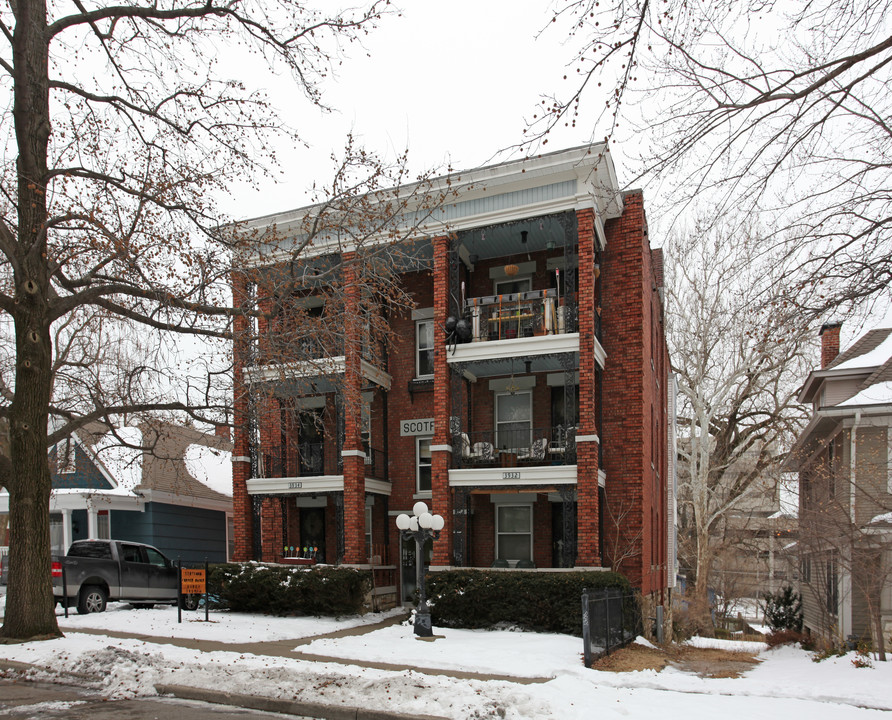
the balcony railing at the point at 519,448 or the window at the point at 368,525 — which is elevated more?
the balcony railing at the point at 519,448

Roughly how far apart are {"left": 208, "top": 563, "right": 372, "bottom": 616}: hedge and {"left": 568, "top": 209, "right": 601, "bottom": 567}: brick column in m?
5.44

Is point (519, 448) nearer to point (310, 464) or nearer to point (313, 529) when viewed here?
point (310, 464)

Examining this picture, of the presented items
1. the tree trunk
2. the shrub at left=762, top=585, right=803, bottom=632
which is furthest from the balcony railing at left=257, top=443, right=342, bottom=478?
the shrub at left=762, top=585, right=803, bottom=632

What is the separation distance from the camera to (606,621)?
42.3ft

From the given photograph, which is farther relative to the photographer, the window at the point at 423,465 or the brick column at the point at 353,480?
the window at the point at 423,465

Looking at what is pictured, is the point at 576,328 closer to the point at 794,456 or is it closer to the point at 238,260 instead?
the point at 238,260

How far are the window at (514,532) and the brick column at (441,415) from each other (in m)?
1.85

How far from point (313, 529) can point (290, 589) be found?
4.11m

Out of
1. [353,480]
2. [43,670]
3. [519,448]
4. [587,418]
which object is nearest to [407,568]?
[353,480]

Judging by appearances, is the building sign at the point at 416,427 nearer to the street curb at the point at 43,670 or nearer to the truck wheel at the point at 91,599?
the truck wheel at the point at 91,599

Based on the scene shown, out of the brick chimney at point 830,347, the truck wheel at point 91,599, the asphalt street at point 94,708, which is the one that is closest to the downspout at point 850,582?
the brick chimney at point 830,347

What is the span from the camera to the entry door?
21.2m

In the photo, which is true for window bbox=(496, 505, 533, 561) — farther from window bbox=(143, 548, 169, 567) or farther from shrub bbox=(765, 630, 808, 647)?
shrub bbox=(765, 630, 808, 647)

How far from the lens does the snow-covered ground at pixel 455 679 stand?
325 inches
